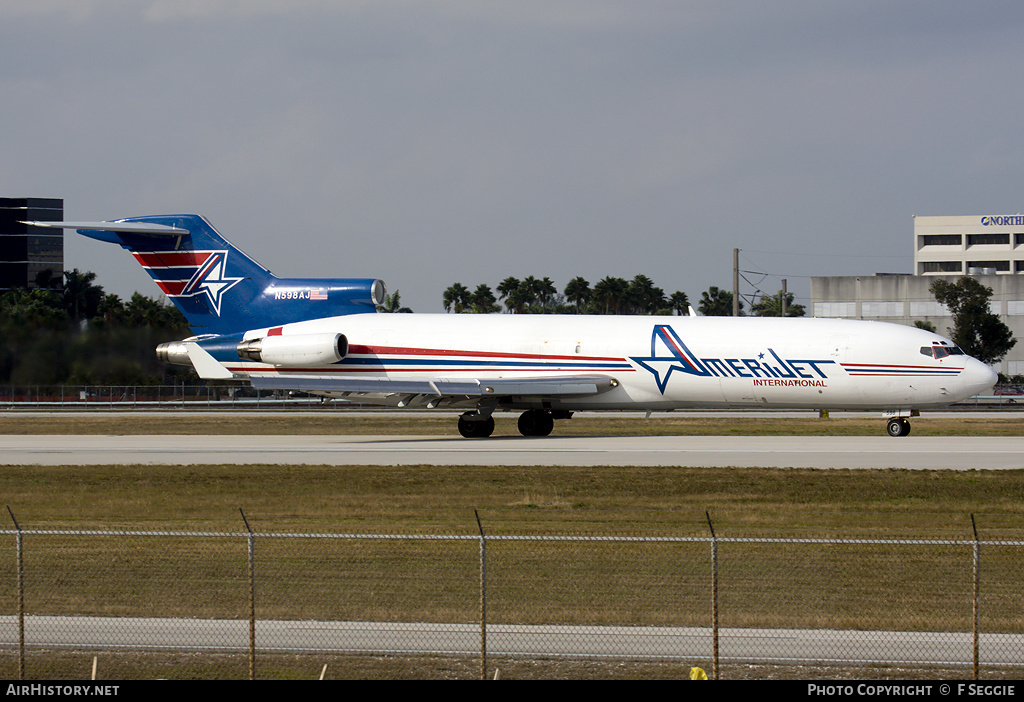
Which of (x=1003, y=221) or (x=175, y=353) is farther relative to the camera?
(x=1003, y=221)

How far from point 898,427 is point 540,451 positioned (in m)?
13.8

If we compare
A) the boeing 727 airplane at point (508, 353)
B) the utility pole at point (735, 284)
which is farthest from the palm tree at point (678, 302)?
the boeing 727 airplane at point (508, 353)

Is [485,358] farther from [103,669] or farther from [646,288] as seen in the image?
[646,288]

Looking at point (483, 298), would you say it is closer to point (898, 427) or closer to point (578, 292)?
point (578, 292)

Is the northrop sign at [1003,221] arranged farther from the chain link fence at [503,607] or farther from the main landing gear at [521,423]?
the chain link fence at [503,607]

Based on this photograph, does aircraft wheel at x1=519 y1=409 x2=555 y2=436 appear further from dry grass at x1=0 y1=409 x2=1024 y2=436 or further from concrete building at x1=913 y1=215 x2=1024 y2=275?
concrete building at x1=913 y1=215 x2=1024 y2=275

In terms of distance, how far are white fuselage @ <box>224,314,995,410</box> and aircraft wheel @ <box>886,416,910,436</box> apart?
0.92 meters

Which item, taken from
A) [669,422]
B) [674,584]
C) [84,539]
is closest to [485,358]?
[669,422]

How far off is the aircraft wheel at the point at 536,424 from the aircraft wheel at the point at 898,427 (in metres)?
12.2

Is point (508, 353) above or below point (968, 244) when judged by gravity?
below

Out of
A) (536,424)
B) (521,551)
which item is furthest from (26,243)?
(521,551)

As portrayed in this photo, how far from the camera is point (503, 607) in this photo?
12.7 metres

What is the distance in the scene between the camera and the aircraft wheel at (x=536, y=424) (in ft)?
130

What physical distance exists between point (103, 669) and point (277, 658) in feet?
5.62
